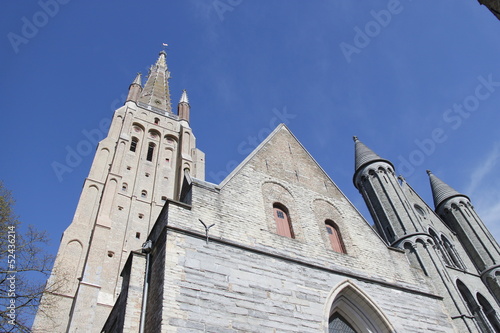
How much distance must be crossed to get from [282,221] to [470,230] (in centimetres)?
1460

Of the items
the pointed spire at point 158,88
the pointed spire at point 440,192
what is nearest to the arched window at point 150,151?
the pointed spire at point 158,88

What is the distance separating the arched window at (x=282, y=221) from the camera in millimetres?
10008

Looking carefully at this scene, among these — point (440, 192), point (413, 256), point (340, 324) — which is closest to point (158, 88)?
point (440, 192)

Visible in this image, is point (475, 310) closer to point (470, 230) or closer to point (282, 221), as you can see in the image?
point (470, 230)

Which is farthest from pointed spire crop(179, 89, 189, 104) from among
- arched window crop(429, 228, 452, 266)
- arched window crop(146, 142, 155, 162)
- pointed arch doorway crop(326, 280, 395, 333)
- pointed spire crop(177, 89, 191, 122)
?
pointed arch doorway crop(326, 280, 395, 333)

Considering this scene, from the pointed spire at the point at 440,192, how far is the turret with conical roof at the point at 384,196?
16.0 ft

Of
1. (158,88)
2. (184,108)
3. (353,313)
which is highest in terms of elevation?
(158,88)

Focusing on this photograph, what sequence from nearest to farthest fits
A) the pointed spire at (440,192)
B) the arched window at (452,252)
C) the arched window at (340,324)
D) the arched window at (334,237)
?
the arched window at (340,324) → the arched window at (334,237) → the arched window at (452,252) → the pointed spire at (440,192)

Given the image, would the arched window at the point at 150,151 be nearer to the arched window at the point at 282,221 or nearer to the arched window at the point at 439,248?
the arched window at the point at 439,248

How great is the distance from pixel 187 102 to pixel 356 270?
121 feet

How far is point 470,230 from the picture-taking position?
67.4 feet

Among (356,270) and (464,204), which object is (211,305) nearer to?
(356,270)

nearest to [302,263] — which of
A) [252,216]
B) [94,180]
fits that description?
[252,216]

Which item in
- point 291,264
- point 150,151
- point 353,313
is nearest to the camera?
point 291,264
